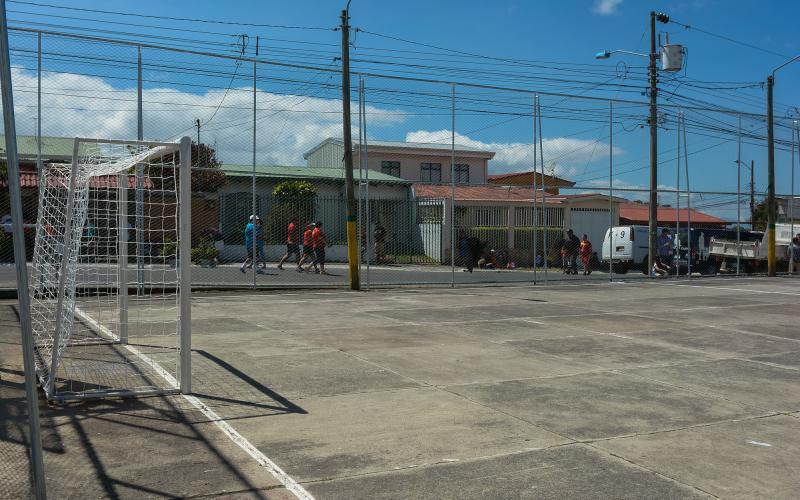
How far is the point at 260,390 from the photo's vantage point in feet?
23.0

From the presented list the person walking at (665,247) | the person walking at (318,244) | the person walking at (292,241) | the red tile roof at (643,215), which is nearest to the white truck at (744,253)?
the person walking at (665,247)

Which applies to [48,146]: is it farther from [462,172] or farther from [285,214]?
[462,172]

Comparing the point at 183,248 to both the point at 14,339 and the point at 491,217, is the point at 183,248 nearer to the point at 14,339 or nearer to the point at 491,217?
the point at 14,339

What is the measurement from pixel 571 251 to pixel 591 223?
1064cm

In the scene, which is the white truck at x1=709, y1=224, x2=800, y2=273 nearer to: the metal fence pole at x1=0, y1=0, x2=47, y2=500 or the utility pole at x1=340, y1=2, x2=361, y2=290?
the utility pole at x1=340, y1=2, x2=361, y2=290

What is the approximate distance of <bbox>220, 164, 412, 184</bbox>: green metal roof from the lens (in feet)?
59.5

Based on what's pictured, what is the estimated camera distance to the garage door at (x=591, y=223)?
1450 inches

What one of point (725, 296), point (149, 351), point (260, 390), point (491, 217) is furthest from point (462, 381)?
point (491, 217)

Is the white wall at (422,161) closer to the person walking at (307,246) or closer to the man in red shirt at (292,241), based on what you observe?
the man in red shirt at (292,241)

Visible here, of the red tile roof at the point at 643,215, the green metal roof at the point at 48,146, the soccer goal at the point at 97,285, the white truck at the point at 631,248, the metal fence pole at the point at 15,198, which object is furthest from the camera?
the red tile roof at the point at 643,215

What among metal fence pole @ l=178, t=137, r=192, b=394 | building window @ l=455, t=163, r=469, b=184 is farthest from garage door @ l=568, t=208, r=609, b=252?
metal fence pole @ l=178, t=137, r=192, b=394

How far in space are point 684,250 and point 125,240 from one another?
25.3m

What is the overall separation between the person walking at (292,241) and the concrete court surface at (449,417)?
36.4 feet

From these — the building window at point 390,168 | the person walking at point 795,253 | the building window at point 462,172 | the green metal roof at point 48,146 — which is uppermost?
the building window at point 390,168
